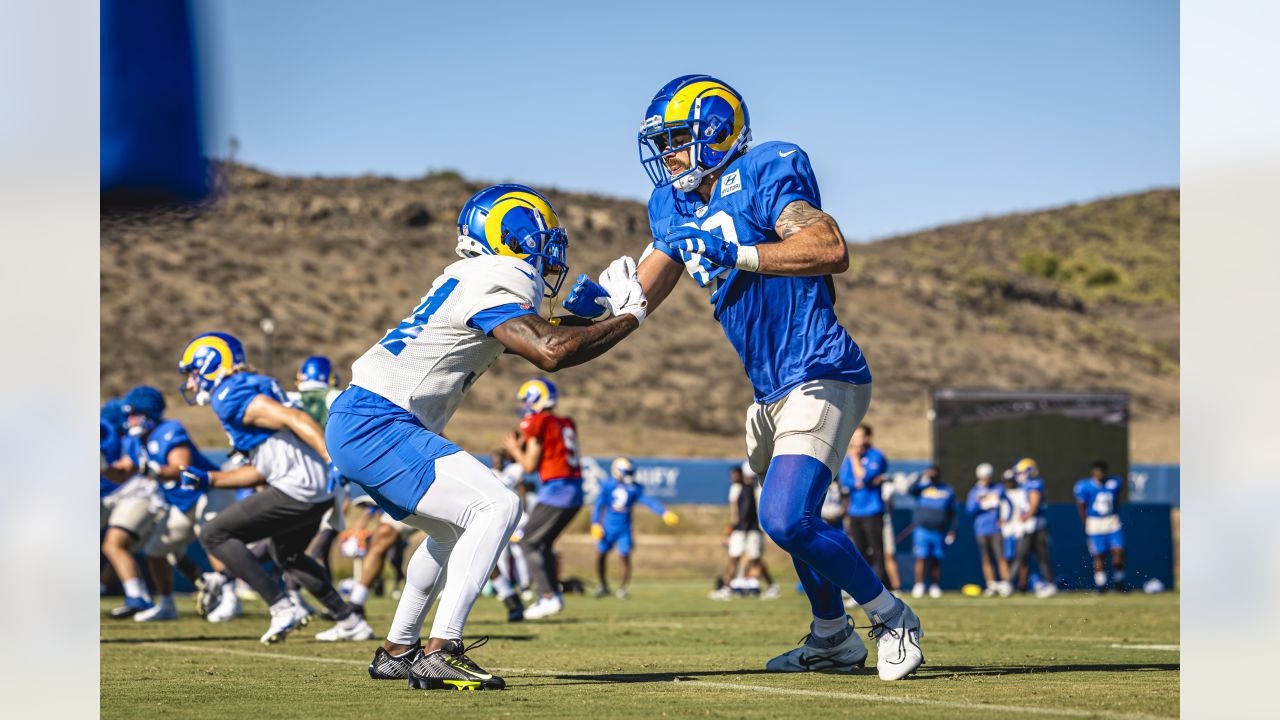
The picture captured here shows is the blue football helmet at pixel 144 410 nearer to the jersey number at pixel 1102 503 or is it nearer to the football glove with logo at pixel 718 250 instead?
→ the football glove with logo at pixel 718 250

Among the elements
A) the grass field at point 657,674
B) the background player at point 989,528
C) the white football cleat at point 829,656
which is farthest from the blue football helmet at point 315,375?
the background player at point 989,528

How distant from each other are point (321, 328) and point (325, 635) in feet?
147

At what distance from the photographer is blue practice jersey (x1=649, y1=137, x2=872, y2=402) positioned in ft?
22.4

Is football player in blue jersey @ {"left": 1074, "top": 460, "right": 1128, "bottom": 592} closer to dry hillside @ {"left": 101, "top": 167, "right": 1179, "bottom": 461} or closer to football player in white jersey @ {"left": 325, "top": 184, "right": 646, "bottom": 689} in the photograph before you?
football player in white jersey @ {"left": 325, "top": 184, "right": 646, "bottom": 689}

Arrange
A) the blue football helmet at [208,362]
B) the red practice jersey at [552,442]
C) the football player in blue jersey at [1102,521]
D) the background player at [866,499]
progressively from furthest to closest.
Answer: the football player in blue jersey at [1102,521] → the background player at [866,499] → the red practice jersey at [552,442] → the blue football helmet at [208,362]

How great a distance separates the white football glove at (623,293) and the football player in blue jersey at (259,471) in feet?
14.2

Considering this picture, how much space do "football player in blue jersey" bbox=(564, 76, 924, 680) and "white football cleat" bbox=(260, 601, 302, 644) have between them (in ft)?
13.7

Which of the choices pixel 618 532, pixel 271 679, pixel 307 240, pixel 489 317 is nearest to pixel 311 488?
pixel 271 679

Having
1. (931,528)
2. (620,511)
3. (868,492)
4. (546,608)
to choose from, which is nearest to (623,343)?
(620,511)

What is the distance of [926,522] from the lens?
21953mm

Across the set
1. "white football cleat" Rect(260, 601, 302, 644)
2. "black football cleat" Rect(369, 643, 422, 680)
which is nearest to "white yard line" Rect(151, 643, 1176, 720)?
"black football cleat" Rect(369, 643, 422, 680)

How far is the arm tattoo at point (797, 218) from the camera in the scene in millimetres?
6660

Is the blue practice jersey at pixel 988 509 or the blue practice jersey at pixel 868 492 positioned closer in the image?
the blue practice jersey at pixel 868 492
